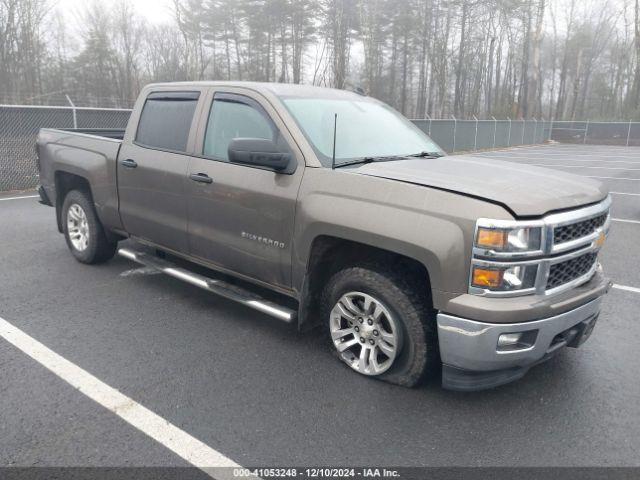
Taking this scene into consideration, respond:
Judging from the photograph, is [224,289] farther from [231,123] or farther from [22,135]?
[22,135]

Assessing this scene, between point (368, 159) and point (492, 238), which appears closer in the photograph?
point (492, 238)

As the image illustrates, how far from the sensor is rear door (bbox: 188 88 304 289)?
11.9 feet

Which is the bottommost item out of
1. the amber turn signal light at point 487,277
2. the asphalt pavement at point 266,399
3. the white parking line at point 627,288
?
the asphalt pavement at point 266,399

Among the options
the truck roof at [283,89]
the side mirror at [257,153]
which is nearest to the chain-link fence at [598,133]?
the truck roof at [283,89]

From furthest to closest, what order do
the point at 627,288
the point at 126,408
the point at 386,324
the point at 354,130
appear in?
the point at 627,288 < the point at 354,130 < the point at 386,324 < the point at 126,408

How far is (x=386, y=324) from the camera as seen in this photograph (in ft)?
11.1

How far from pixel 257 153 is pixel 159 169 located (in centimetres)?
143

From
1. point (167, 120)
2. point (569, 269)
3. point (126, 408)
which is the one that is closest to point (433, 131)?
point (167, 120)

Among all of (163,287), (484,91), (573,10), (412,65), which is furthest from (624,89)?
(163,287)

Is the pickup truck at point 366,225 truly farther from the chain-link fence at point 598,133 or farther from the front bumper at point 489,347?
the chain-link fence at point 598,133

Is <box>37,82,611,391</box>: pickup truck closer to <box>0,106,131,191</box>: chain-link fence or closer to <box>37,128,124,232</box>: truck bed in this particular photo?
<box>37,128,124,232</box>: truck bed

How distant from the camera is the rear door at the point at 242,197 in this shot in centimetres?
362

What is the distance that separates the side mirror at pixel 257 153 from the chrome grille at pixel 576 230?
1.76 m

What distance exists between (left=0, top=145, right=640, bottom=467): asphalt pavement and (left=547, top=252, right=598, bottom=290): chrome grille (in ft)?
2.59
